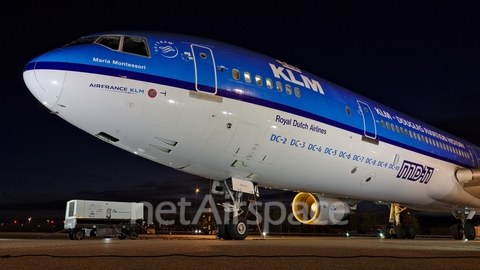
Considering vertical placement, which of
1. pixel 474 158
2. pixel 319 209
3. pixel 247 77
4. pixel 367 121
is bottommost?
pixel 319 209

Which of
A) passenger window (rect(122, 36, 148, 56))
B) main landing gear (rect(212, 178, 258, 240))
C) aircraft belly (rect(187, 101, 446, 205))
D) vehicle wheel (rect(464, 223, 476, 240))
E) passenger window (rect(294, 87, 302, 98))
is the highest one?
passenger window (rect(122, 36, 148, 56))

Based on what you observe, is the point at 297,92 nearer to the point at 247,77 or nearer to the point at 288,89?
the point at 288,89

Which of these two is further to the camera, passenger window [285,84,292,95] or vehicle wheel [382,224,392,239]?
vehicle wheel [382,224,392,239]

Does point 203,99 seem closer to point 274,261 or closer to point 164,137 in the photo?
point 164,137

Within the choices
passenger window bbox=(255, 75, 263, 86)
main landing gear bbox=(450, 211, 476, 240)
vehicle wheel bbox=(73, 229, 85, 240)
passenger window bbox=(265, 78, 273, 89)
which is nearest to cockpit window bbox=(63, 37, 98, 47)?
passenger window bbox=(255, 75, 263, 86)

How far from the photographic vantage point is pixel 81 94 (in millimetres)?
8680

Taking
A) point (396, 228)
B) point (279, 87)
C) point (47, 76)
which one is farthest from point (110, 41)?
point (396, 228)

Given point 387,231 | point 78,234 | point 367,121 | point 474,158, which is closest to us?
point 367,121

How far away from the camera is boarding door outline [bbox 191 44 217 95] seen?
965 cm

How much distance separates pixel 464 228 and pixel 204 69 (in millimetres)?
17234

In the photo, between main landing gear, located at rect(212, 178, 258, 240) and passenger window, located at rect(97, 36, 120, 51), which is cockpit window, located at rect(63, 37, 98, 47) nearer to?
passenger window, located at rect(97, 36, 120, 51)

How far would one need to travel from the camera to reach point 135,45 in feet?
31.5

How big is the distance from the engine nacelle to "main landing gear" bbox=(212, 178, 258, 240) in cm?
456

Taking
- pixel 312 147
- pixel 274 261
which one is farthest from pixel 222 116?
pixel 274 261
